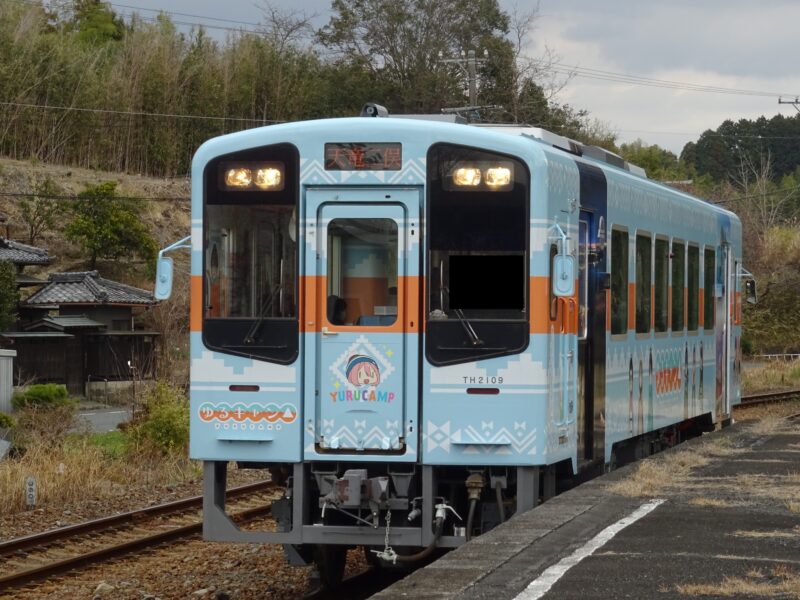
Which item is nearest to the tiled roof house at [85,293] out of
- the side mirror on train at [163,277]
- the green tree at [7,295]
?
the green tree at [7,295]

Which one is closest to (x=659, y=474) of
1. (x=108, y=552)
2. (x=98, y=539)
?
(x=108, y=552)

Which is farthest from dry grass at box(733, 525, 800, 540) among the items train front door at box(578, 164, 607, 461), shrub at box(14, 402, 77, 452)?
shrub at box(14, 402, 77, 452)

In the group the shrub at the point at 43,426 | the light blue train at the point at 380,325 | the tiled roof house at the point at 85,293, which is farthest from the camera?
the tiled roof house at the point at 85,293

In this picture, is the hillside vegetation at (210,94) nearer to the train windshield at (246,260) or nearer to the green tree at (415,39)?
the green tree at (415,39)

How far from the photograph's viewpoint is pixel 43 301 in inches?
1558

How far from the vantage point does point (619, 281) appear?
431 inches

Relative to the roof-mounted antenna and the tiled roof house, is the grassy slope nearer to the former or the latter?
the tiled roof house

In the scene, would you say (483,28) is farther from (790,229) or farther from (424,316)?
(424,316)

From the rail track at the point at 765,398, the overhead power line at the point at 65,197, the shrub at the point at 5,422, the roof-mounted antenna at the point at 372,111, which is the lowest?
the shrub at the point at 5,422

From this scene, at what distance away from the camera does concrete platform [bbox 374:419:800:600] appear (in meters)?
6.38

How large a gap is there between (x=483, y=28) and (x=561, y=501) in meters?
46.6

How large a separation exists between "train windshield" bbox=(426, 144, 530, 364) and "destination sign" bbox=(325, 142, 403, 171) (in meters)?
0.30

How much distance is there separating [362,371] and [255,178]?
1.38m

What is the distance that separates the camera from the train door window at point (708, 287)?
14492mm
